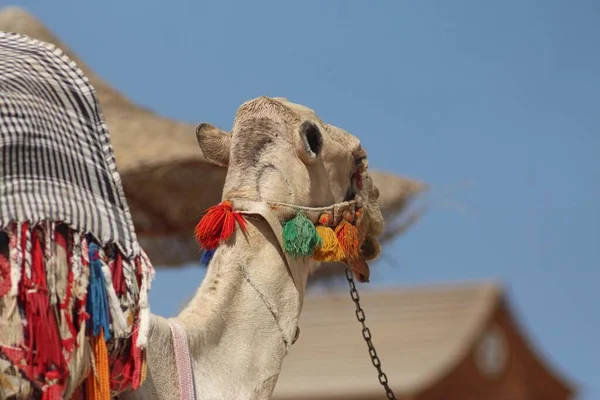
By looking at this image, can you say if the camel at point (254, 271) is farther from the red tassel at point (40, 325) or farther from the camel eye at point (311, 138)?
the red tassel at point (40, 325)

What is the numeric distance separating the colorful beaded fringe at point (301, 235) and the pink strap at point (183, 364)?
46cm

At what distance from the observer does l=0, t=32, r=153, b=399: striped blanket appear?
3.72m

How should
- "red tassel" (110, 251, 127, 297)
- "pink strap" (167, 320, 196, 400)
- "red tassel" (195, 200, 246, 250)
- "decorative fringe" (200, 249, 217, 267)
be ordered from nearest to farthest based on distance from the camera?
"red tassel" (110, 251, 127, 297), "pink strap" (167, 320, 196, 400), "red tassel" (195, 200, 246, 250), "decorative fringe" (200, 249, 217, 267)

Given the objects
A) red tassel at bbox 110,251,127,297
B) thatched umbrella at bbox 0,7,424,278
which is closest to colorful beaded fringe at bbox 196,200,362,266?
red tassel at bbox 110,251,127,297

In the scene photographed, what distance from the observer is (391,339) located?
1739 centimetres

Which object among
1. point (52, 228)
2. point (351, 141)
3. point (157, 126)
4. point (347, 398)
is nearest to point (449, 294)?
point (347, 398)

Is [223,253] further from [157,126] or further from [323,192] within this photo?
[157,126]

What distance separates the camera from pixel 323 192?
5.05 m

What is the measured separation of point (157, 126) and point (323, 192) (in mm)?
4095

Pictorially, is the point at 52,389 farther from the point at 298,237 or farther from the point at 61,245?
the point at 298,237

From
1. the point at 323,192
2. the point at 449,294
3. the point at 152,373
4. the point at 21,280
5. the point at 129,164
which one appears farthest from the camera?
the point at 449,294

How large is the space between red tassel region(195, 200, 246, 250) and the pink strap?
0.45m

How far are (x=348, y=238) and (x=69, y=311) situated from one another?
142 centimetres

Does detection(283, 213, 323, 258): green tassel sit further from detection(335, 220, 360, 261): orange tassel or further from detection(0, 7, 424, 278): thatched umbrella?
detection(0, 7, 424, 278): thatched umbrella
